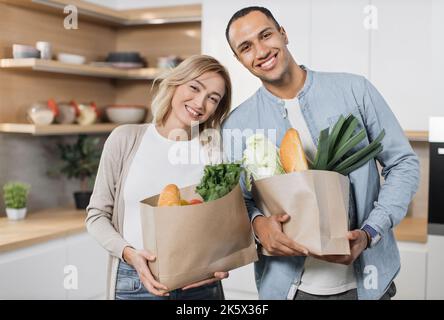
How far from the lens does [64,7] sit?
39.4 inches

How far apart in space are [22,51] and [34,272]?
41 cm

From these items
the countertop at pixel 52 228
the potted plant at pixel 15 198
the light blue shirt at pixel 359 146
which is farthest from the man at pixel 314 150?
the potted plant at pixel 15 198

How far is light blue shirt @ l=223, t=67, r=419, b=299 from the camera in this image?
0.85 meters

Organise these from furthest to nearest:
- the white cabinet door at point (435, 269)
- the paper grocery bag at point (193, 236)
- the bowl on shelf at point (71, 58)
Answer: the bowl on shelf at point (71, 58) < the white cabinet door at point (435, 269) < the paper grocery bag at point (193, 236)

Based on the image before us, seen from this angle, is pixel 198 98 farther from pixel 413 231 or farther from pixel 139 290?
pixel 413 231

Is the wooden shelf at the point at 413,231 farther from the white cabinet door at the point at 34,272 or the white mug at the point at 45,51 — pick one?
the white mug at the point at 45,51

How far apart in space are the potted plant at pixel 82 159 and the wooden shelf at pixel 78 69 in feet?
0.74

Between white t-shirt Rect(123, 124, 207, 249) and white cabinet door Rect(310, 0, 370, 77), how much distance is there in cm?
25

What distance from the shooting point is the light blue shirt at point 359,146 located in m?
0.85

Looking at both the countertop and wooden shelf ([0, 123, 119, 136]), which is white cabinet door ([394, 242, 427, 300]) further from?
wooden shelf ([0, 123, 119, 136])

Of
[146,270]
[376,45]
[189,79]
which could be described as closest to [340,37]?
[376,45]

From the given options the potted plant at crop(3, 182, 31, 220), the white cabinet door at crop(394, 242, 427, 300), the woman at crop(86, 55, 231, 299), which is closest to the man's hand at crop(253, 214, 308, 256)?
the woman at crop(86, 55, 231, 299)
